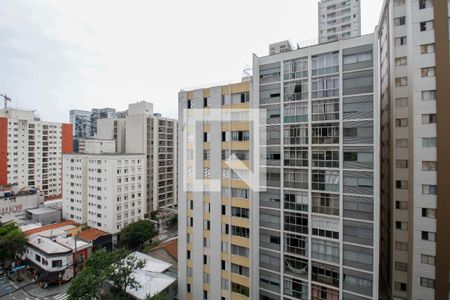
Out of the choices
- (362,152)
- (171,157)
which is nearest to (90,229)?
(171,157)

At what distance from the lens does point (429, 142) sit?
2042 centimetres

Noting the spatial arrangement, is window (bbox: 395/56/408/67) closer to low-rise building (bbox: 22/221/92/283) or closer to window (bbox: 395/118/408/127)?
window (bbox: 395/118/408/127)

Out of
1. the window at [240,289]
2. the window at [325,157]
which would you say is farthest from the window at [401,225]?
the window at [240,289]

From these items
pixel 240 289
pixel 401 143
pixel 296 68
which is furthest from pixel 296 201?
pixel 401 143

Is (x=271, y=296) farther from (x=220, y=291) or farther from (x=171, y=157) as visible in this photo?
(x=171, y=157)

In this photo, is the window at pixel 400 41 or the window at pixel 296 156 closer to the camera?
the window at pixel 296 156

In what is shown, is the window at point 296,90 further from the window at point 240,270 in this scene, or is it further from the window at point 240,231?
the window at point 240,270

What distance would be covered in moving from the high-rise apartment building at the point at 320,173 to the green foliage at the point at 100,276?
12.0 meters

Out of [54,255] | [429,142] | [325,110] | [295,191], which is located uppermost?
[325,110]

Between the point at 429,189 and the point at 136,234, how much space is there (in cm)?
3683

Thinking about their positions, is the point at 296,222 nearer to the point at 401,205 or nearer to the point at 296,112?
the point at 296,112

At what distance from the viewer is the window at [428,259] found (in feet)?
66.8

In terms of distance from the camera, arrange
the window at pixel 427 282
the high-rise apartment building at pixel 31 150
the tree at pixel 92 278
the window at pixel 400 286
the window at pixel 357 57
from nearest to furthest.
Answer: the window at pixel 357 57
the tree at pixel 92 278
the window at pixel 427 282
the window at pixel 400 286
the high-rise apartment building at pixel 31 150

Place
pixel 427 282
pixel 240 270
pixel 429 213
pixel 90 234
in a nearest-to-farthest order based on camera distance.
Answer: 1. pixel 240 270
2. pixel 429 213
3. pixel 427 282
4. pixel 90 234
